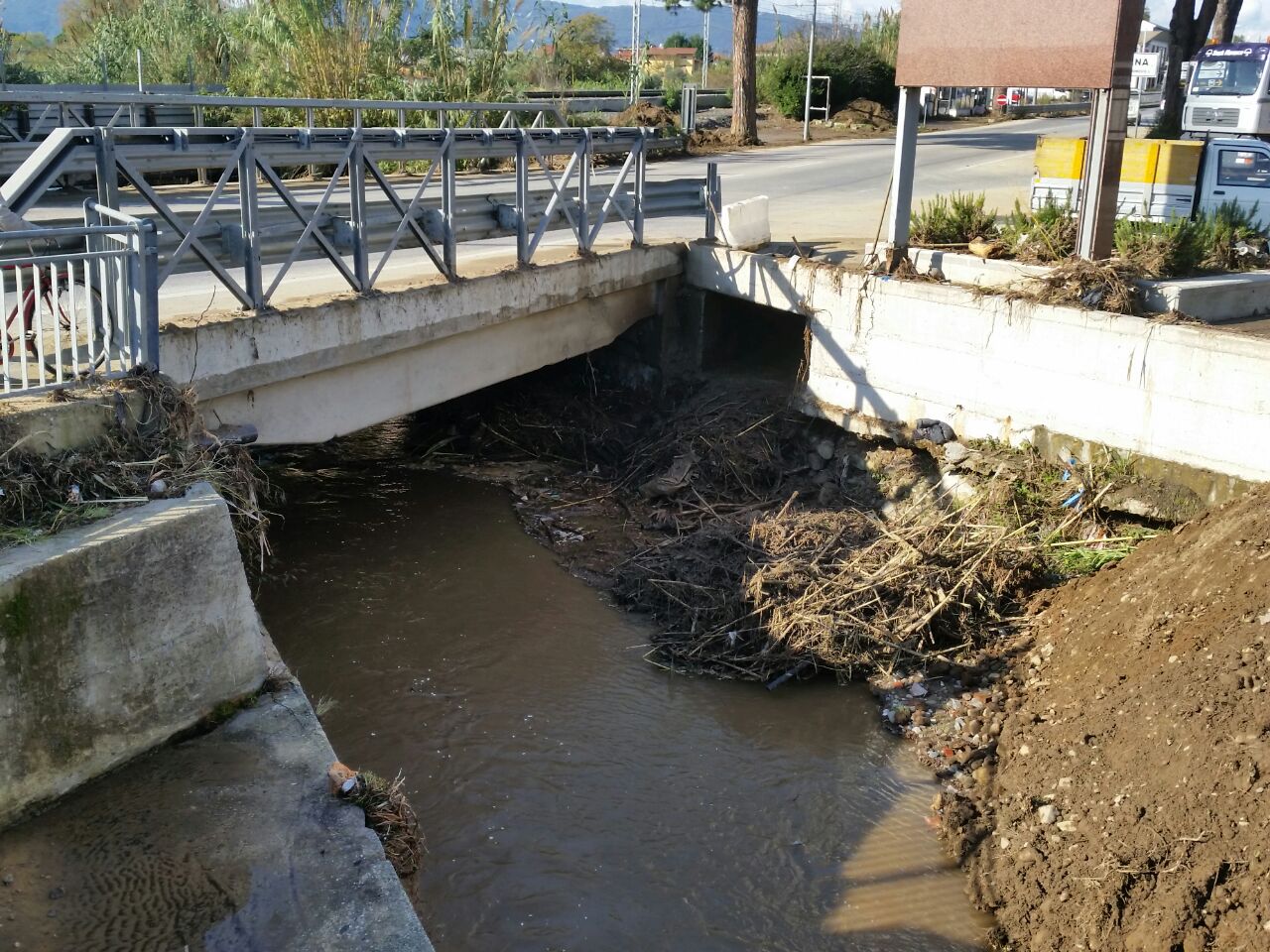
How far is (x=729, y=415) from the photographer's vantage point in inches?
492

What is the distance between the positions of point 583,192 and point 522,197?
1.08 m

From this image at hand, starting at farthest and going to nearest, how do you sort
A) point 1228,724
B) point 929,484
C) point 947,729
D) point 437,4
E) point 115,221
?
1. point 437,4
2. point 929,484
3. point 947,729
4. point 115,221
5. point 1228,724

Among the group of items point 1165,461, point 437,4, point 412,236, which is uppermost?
point 437,4

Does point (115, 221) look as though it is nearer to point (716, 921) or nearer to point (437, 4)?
point (716, 921)

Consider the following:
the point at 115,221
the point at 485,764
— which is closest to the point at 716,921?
the point at 485,764

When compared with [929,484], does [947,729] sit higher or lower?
lower

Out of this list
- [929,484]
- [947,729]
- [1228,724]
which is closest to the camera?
[1228,724]

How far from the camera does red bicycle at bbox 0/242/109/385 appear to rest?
19.1ft

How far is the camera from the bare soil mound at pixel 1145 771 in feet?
19.0

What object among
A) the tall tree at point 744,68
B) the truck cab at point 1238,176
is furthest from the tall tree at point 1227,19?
the truck cab at point 1238,176

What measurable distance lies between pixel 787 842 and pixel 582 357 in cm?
801

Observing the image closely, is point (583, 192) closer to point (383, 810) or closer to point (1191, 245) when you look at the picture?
point (1191, 245)

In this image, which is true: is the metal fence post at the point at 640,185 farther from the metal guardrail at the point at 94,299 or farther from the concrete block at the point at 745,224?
the metal guardrail at the point at 94,299

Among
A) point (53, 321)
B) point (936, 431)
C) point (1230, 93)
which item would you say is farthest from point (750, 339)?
point (1230, 93)
